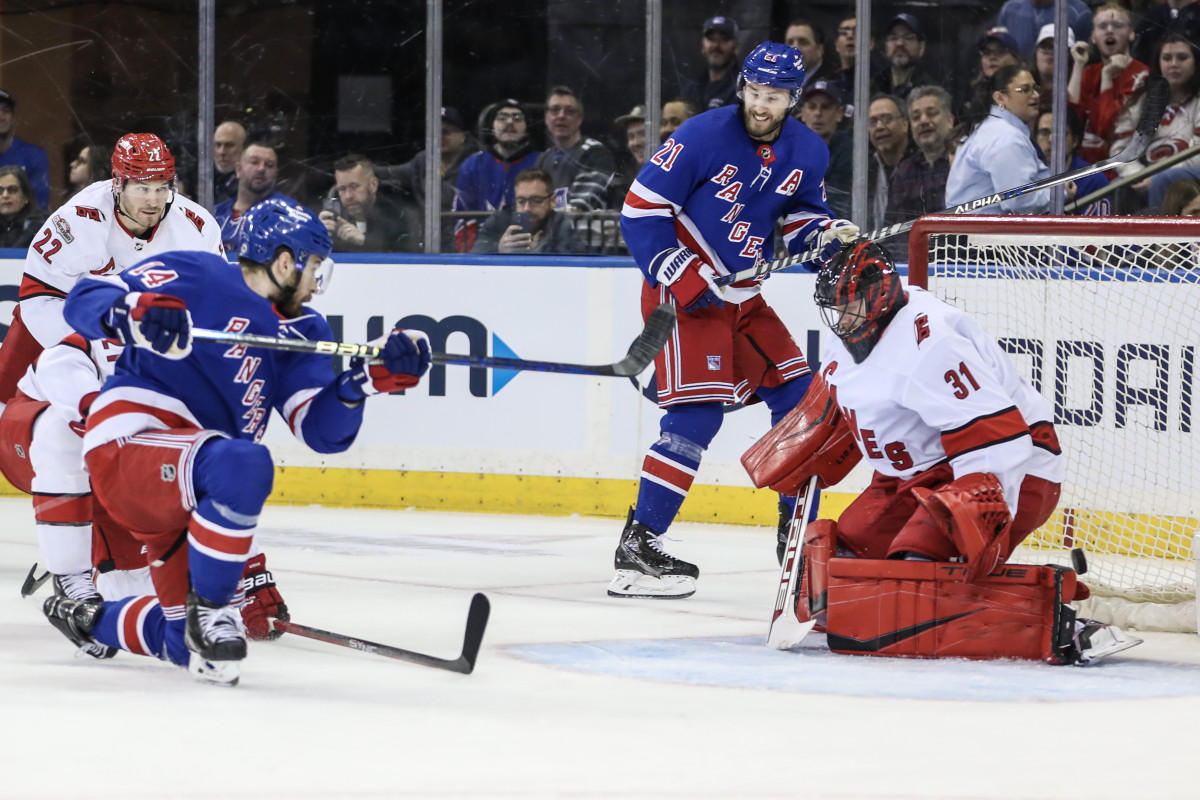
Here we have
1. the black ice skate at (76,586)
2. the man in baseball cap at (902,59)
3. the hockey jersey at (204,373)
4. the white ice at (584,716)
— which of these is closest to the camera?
the white ice at (584,716)

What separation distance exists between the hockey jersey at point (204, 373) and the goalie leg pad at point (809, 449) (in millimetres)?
958

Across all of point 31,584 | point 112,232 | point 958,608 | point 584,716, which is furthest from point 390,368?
point 31,584

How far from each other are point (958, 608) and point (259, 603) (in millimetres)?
1352

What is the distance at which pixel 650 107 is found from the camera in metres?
6.05

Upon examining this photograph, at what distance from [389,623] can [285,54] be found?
330 cm

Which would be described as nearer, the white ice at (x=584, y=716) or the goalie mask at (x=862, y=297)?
the white ice at (x=584, y=716)

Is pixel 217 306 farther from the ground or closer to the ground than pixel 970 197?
closer to the ground

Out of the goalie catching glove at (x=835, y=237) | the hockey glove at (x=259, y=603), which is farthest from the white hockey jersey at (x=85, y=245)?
the goalie catching glove at (x=835, y=237)

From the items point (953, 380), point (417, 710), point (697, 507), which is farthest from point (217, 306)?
point (697, 507)

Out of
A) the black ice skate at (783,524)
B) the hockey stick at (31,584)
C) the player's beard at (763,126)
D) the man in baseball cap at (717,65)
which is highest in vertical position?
the man in baseball cap at (717,65)

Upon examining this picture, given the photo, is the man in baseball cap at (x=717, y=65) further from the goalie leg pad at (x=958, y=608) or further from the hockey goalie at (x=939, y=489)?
the goalie leg pad at (x=958, y=608)

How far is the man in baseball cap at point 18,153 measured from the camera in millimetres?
6801

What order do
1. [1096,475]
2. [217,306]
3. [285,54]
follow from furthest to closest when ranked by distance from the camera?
[285,54] < [1096,475] < [217,306]

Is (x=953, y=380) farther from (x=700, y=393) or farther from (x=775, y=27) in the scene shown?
(x=775, y=27)
